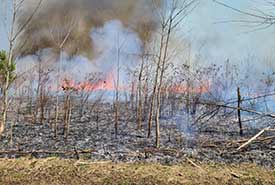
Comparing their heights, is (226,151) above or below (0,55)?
below

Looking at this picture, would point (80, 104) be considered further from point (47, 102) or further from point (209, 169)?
point (209, 169)

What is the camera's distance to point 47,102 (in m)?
24.6

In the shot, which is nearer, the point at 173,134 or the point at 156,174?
the point at 156,174

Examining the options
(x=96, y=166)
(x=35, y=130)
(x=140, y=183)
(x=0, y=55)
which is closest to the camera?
(x=140, y=183)

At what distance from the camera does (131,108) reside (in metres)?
24.9

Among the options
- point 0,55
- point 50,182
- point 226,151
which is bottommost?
point 50,182

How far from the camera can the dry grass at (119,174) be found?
22.4 ft

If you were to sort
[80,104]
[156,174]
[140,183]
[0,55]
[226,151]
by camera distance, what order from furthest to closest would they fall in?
1. [80,104]
2. [0,55]
3. [156,174]
4. [140,183]
5. [226,151]

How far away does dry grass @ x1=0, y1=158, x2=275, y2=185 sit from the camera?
6820mm

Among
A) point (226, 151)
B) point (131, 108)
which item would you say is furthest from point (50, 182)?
point (131, 108)

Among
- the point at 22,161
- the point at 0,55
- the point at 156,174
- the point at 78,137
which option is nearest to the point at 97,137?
the point at 78,137

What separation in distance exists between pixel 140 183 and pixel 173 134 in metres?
9.62

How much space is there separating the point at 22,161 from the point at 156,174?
11.4 ft

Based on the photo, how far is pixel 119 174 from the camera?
23.6ft
